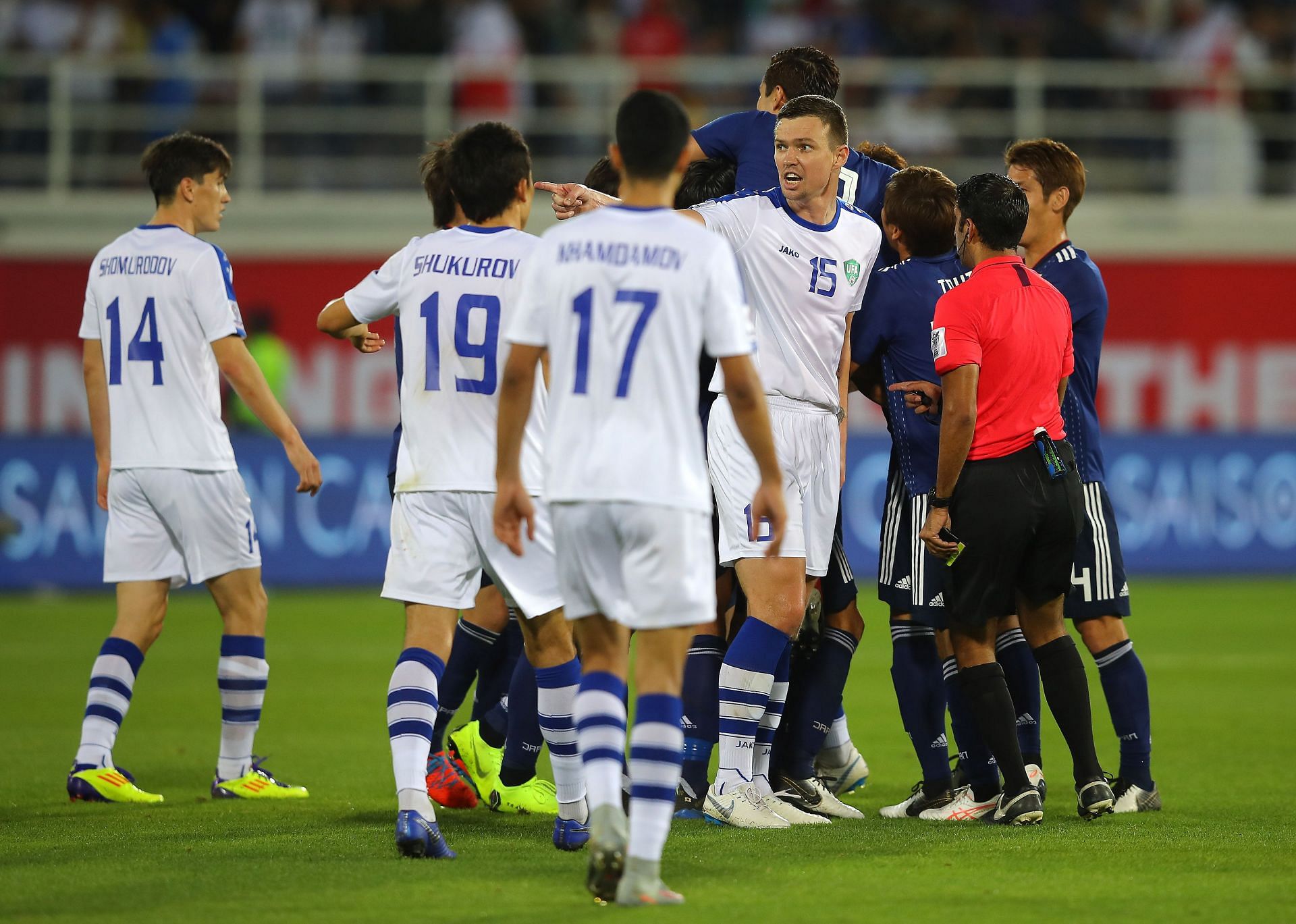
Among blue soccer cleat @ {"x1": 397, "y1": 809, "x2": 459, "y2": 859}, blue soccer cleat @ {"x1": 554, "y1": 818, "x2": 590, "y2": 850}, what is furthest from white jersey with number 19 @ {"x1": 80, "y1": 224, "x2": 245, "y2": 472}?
blue soccer cleat @ {"x1": 554, "y1": 818, "x2": 590, "y2": 850}

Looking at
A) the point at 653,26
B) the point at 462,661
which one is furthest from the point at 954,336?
the point at 653,26

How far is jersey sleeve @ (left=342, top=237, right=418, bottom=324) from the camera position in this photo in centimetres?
562

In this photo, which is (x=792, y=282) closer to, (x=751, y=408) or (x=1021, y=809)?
(x=751, y=408)

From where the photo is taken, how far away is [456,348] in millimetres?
5523

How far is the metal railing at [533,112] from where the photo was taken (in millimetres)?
18344

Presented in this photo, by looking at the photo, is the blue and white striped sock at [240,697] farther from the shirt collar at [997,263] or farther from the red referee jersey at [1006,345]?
the shirt collar at [997,263]

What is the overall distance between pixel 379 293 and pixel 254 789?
2355 mm

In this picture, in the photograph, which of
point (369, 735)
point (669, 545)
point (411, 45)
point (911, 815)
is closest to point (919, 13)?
point (411, 45)

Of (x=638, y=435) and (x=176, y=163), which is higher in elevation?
(x=176, y=163)

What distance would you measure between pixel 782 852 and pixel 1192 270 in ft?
48.4

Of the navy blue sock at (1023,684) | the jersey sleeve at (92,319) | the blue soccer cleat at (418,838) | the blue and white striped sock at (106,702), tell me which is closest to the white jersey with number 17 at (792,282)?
the navy blue sock at (1023,684)

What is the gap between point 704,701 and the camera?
21.2 feet

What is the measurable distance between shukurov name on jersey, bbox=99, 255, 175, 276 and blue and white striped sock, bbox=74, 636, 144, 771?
4.89 ft

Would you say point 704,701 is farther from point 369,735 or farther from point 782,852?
→ point 369,735
